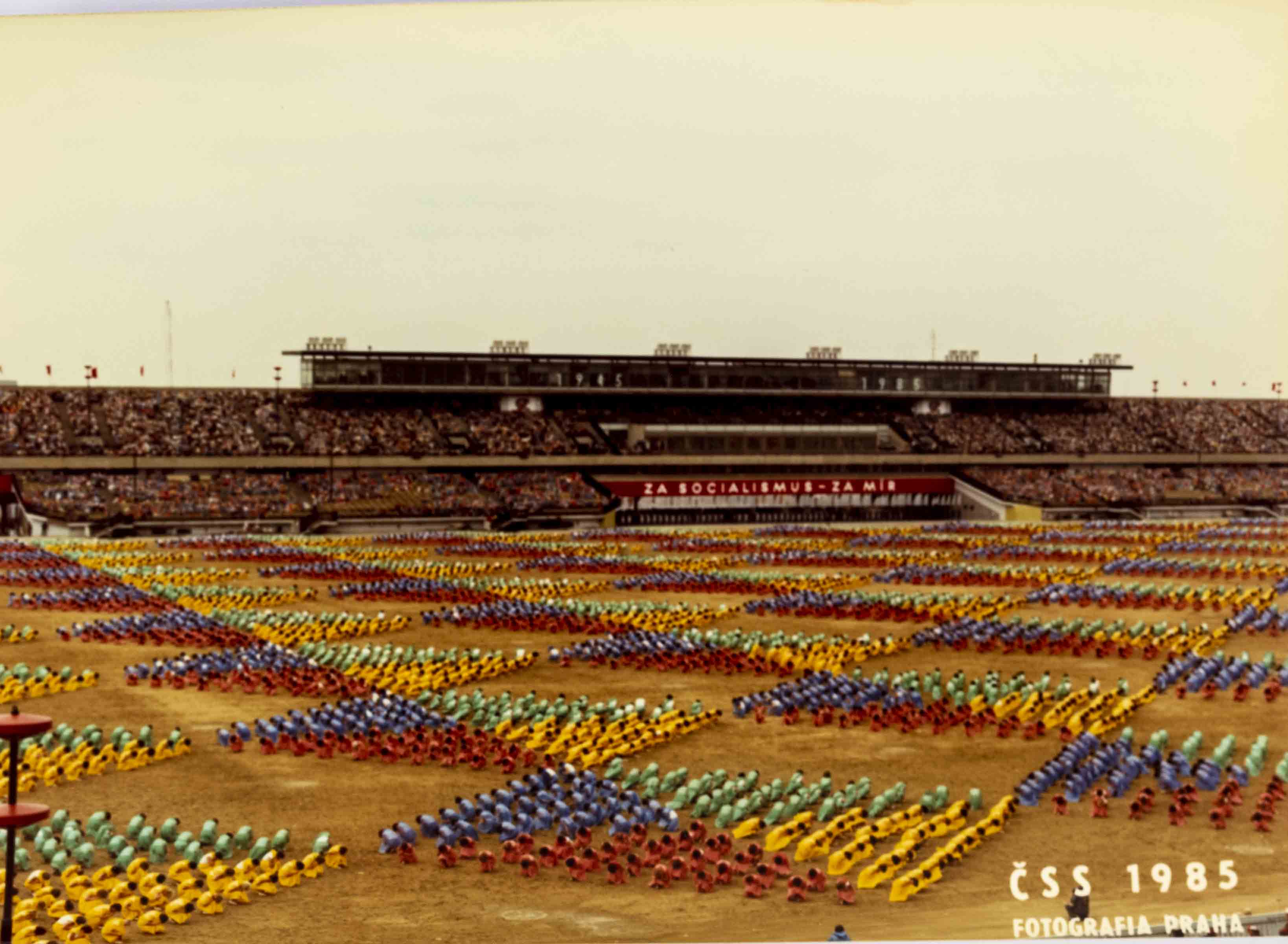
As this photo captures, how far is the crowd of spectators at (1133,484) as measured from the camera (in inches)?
3974

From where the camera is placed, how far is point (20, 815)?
1728cm

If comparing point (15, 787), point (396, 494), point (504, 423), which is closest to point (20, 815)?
point (15, 787)

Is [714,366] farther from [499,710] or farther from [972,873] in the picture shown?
[972,873]

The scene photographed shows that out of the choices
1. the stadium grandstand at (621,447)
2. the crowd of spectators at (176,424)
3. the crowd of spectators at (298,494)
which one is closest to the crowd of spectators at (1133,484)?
the stadium grandstand at (621,447)

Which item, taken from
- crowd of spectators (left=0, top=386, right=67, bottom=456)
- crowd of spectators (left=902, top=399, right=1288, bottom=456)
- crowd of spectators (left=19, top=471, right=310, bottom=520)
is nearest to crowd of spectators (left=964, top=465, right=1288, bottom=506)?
crowd of spectators (left=902, top=399, right=1288, bottom=456)

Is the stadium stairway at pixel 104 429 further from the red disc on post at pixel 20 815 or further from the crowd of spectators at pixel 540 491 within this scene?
the red disc on post at pixel 20 815

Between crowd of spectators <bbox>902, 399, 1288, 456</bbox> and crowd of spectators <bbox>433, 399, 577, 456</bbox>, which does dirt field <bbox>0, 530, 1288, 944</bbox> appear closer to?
crowd of spectators <bbox>902, 399, 1288, 456</bbox>

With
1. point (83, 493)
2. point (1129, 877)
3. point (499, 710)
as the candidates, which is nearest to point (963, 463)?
point (83, 493)

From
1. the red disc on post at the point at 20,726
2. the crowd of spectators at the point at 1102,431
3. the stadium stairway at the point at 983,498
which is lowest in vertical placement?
the stadium stairway at the point at 983,498

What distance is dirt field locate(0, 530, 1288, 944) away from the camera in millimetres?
23875

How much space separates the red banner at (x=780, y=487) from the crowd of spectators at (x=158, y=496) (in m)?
26.2

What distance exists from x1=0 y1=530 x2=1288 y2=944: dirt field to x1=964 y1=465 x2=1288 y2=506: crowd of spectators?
5650 cm

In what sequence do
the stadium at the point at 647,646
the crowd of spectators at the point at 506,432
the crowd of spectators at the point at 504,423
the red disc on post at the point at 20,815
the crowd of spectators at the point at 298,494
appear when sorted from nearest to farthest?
the red disc on post at the point at 20,815
the stadium at the point at 647,646
the crowd of spectators at the point at 298,494
the crowd of spectators at the point at 504,423
the crowd of spectators at the point at 506,432

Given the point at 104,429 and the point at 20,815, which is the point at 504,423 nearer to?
the point at 104,429
